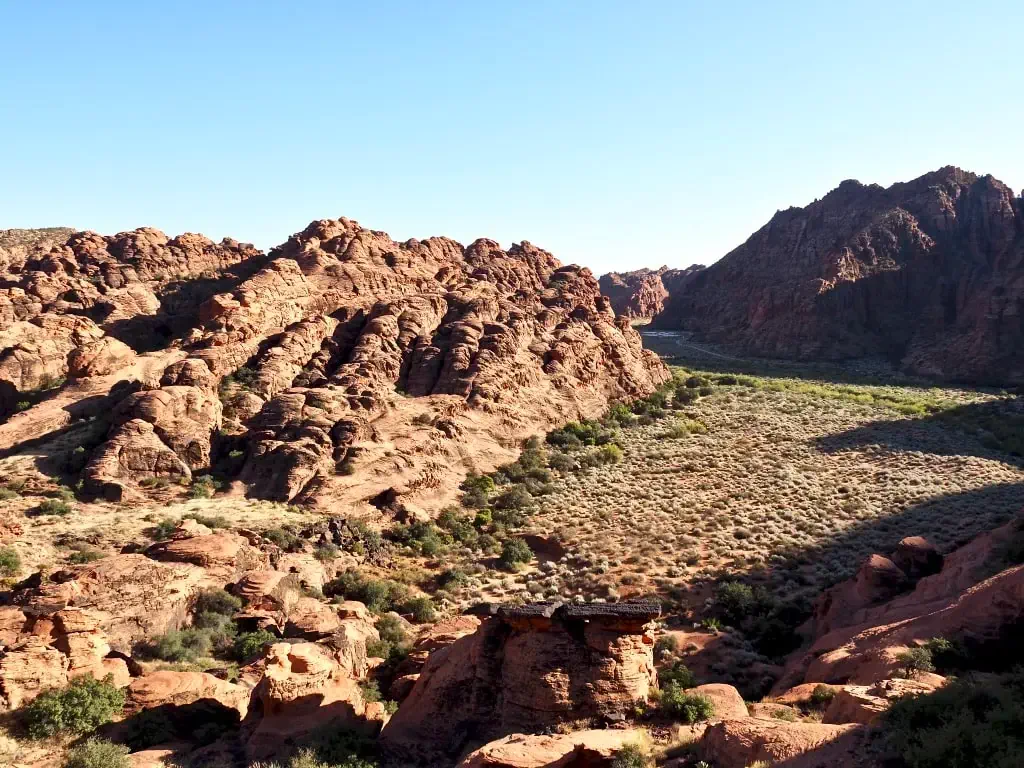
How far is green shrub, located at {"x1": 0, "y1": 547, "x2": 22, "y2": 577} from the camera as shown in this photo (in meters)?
20.4

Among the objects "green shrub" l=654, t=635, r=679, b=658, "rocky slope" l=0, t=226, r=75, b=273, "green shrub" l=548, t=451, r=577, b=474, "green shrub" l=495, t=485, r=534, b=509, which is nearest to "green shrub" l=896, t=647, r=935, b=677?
"green shrub" l=654, t=635, r=679, b=658

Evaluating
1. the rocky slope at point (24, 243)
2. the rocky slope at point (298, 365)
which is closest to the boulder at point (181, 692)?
the rocky slope at point (298, 365)

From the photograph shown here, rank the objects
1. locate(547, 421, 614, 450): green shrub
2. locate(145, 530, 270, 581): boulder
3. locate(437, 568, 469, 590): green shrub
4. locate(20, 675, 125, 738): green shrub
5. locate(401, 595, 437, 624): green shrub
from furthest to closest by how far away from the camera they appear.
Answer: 1. locate(547, 421, 614, 450): green shrub
2. locate(437, 568, 469, 590): green shrub
3. locate(401, 595, 437, 624): green shrub
4. locate(145, 530, 270, 581): boulder
5. locate(20, 675, 125, 738): green shrub

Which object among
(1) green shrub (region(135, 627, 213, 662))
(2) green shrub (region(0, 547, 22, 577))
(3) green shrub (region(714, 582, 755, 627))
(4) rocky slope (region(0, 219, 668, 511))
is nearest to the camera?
(1) green shrub (region(135, 627, 213, 662))

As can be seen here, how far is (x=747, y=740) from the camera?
408 inches

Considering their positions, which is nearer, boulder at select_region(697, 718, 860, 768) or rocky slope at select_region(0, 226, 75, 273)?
boulder at select_region(697, 718, 860, 768)

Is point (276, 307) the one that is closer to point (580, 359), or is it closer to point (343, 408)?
point (343, 408)

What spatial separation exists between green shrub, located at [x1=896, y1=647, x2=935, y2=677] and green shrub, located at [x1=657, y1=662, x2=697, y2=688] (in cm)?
526

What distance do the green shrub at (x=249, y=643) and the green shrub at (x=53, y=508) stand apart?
38.3 ft

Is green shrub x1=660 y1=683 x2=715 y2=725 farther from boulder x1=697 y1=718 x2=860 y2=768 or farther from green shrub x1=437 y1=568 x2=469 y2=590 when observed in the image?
green shrub x1=437 y1=568 x2=469 y2=590

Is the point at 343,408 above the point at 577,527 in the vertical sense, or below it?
above

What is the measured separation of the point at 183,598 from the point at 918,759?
1870 centimetres

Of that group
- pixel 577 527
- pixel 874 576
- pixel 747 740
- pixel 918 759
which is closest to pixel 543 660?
pixel 747 740

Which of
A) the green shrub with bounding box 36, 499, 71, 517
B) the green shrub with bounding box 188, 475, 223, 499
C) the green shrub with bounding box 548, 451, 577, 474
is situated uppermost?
the green shrub with bounding box 548, 451, 577, 474
